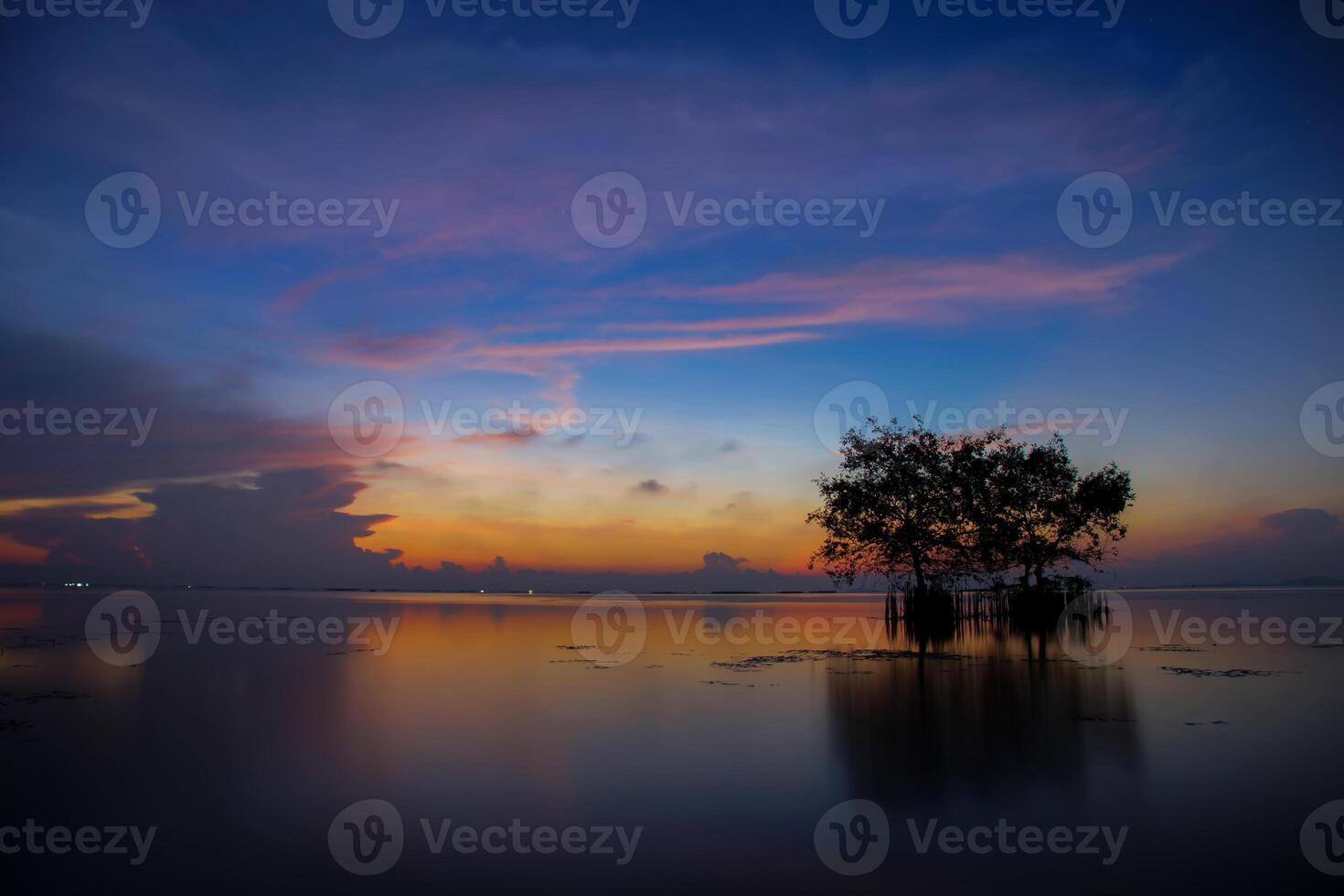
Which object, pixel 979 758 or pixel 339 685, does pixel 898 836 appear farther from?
pixel 339 685

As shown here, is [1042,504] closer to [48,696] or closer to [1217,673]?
[1217,673]

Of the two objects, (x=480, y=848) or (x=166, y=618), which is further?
(x=166, y=618)

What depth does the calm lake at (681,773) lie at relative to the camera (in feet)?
32.7

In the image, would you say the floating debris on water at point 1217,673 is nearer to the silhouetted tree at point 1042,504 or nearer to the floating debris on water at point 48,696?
the silhouetted tree at point 1042,504

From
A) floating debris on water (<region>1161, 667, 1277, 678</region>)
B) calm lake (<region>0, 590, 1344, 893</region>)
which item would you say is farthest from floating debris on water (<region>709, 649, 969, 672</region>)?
floating debris on water (<region>1161, 667, 1277, 678</region>)

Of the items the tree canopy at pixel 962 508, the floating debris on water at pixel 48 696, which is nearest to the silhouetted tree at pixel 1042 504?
the tree canopy at pixel 962 508

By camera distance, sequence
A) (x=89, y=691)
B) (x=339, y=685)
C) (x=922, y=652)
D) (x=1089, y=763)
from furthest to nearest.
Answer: (x=922, y=652) → (x=339, y=685) → (x=89, y=691) → (x=1089, y=763)

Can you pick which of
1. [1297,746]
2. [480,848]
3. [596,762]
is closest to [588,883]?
[480,848]

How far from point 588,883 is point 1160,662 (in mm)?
26921

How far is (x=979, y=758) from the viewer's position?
14.9 metres

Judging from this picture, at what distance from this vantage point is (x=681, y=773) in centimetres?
1477

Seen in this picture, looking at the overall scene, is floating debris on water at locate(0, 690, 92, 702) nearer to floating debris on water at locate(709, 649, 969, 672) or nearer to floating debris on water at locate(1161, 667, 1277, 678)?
floating debris on water at locate(709, 649, 969, 672)

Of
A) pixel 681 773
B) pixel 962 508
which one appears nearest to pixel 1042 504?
pixel 962 508

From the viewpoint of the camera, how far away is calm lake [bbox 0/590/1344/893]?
9.98 metres
